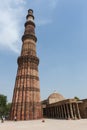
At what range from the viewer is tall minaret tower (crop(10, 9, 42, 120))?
27969mm

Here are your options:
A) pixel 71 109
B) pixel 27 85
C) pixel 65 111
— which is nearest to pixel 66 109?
pixel 65 111

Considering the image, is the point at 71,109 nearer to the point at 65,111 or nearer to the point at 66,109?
the point at 66,109

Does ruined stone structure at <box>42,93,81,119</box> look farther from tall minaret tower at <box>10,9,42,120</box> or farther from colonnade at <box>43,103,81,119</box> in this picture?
tall minaret tower at <box>10,9,42,120</box>

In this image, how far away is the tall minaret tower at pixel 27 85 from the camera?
27969mm

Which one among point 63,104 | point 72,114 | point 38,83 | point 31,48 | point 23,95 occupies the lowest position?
point 72,114

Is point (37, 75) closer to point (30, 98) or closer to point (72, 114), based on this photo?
point (30, 98)

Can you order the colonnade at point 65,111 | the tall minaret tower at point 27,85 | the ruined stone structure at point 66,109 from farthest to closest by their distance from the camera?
the tall minaret tower at point 27,85 < the ruined stone structure at point 66,109 < the colonnade at point 65,111

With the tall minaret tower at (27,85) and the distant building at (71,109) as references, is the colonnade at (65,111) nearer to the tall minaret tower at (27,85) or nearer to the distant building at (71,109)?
the distant building at (71,109)

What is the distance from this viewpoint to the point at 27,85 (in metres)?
29.7

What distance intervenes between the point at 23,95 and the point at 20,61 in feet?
26.0

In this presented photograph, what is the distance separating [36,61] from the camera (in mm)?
33312

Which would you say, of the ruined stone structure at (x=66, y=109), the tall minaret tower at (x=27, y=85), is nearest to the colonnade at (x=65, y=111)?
the ruined stone structure at (x=66, y=109)

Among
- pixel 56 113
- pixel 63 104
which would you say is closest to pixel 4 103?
pixel 56 113

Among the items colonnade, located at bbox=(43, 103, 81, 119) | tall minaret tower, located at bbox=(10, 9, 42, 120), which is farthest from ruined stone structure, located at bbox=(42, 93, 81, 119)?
tall minaret tower, located at bbox=(10, 9, 42, 120)
